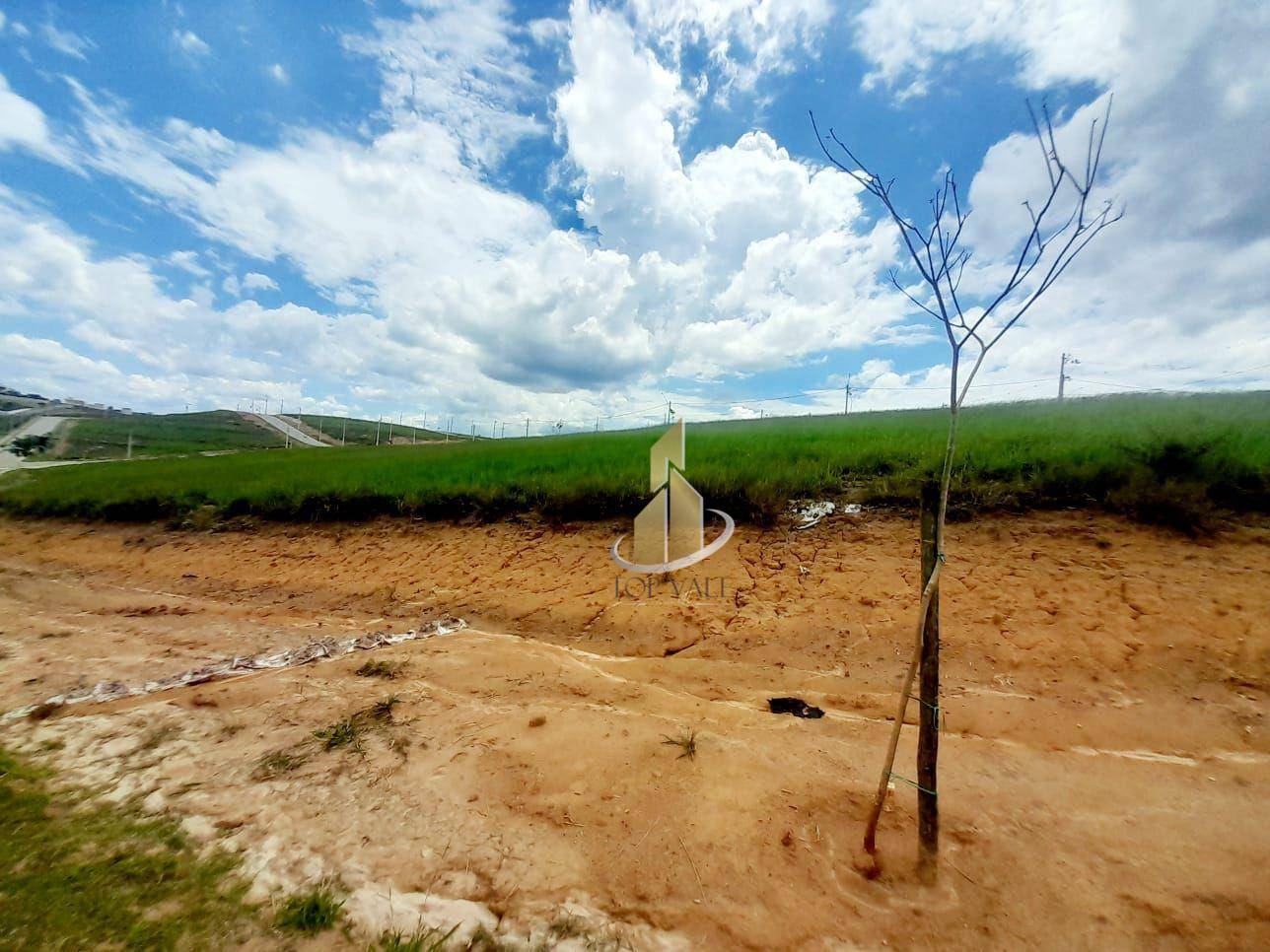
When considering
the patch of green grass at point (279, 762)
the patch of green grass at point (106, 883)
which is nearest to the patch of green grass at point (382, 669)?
the patch of green grass at point (279, 762)

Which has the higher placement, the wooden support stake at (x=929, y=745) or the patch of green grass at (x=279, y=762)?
the wooden support stake at (x=929, y=745)

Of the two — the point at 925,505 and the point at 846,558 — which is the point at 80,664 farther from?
the point at 846,558

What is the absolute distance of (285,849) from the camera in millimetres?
2514

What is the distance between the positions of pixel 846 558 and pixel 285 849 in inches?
243

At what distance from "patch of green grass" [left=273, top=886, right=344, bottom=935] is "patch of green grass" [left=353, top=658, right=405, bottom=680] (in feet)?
8.61

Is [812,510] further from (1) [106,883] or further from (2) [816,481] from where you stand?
(1) [106,883]

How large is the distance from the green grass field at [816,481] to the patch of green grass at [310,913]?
5.13m

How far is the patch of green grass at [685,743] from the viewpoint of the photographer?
3542mm

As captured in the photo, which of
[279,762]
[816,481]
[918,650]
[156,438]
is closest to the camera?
[918,650]

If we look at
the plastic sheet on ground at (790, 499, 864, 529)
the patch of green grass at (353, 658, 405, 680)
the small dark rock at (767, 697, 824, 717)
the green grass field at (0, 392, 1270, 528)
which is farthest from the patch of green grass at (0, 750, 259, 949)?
the plastic sheet on ground at (790, 499, 864, 529)

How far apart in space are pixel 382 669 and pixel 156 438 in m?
74.1

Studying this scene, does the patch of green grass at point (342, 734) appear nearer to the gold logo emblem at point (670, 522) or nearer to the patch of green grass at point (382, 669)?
the patch of green grass at point (382, 669)

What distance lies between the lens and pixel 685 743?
363cm

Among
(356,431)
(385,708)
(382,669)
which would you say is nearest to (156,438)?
(356,431)
